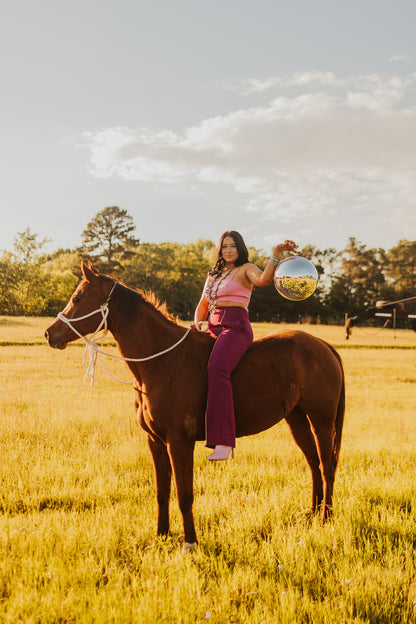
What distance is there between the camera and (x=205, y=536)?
14.1 ft

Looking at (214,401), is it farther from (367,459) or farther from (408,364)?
(408,364)

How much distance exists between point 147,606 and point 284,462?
3.68 meters

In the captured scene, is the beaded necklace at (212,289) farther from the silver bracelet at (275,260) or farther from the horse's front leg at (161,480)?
the horse's front leg at (161,480)

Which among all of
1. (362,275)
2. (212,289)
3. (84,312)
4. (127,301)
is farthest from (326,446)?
(362,275)

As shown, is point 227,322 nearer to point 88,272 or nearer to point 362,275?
point 88,272

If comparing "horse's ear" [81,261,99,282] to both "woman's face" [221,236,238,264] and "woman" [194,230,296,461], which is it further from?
"woman's face" [221,236,238,264]

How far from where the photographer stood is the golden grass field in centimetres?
323

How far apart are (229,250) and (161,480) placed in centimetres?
253

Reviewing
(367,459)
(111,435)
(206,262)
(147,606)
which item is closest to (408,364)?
(367,459)

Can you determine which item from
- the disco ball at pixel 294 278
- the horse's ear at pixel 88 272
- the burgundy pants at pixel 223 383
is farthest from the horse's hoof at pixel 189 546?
the horse's ear at pixel 88 272

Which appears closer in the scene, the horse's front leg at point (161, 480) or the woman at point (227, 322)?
the woman at point (227, 322)

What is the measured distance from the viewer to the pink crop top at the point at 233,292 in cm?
450

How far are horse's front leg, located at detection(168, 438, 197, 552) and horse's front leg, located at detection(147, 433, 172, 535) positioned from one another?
0.38 meters

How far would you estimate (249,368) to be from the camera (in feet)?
14.7
